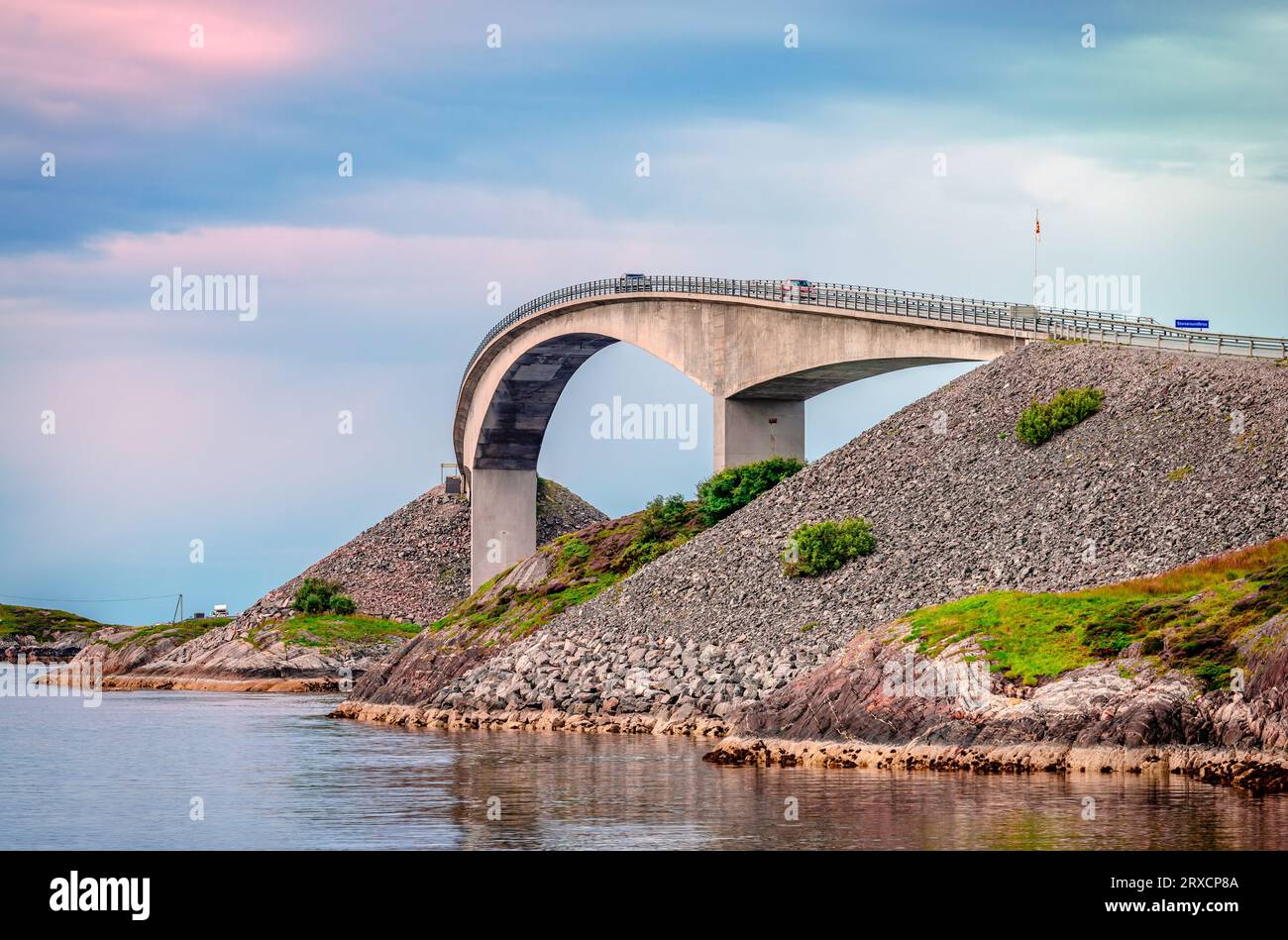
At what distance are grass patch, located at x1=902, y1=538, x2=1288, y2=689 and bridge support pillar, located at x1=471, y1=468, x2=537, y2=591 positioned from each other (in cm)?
7373

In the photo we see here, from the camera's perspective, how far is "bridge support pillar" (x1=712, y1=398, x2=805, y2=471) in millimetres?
81562

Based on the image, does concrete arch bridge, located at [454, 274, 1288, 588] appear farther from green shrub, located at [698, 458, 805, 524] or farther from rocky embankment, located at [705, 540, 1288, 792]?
rocky embankment, located at [705, 540, 1288, 792]

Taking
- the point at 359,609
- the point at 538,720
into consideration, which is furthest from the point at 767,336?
the point at 359,609

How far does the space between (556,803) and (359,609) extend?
8864cm

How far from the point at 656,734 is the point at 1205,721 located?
849 inches

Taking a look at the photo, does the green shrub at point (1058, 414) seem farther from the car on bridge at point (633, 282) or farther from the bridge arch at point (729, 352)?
the car on bridge at point (633, 282)

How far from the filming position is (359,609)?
123125 mm

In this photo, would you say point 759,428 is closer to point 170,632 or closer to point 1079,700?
point 1079,700

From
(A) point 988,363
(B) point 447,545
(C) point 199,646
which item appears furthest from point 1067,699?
(B) point 447,545

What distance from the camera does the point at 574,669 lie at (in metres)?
62.7

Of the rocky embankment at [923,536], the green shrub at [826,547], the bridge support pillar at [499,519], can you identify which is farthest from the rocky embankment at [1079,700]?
the bridge support pillar at [499,519]

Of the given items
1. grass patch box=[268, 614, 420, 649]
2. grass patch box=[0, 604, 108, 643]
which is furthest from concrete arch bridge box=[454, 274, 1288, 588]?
grass patch box=[0, 604, 108, 643]
